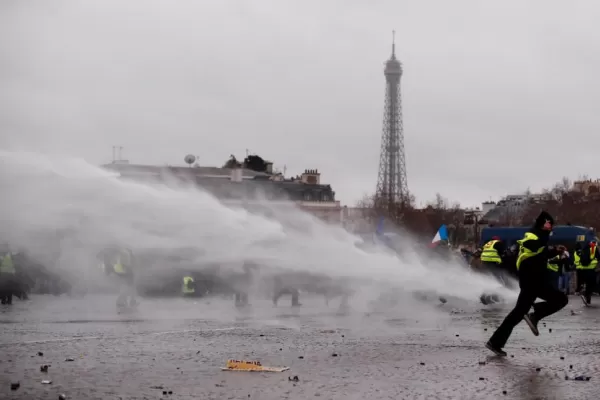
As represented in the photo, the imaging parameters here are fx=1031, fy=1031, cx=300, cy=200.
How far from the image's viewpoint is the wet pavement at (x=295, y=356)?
10617 mm

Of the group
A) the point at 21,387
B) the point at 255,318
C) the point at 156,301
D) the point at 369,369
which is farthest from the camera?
the point at 156,301

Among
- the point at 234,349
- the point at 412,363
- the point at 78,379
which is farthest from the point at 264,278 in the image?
the point at 78,379

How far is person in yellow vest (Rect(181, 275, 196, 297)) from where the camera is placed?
101ft

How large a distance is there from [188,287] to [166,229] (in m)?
7.36

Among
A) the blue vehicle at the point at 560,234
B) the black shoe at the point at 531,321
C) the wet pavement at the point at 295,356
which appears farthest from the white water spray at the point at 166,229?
the blue vehicle at the point at 560,234

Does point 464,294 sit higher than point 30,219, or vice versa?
point 30,219

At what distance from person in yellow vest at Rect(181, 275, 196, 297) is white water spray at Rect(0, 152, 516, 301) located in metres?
4.33

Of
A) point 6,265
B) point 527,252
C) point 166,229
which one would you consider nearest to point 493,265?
point 166,229

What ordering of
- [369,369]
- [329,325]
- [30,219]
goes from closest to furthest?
[369,369] < [329,325] < [30,219]

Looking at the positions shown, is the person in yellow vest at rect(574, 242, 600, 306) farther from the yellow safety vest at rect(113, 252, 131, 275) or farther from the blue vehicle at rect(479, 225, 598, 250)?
the yellow safety vest at rect(113, 252, 131, 275)

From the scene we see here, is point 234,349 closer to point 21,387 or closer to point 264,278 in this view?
point 21,387

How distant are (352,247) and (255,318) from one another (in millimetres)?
5846

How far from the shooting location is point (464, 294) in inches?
1094

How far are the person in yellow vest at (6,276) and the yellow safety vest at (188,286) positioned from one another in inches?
218
